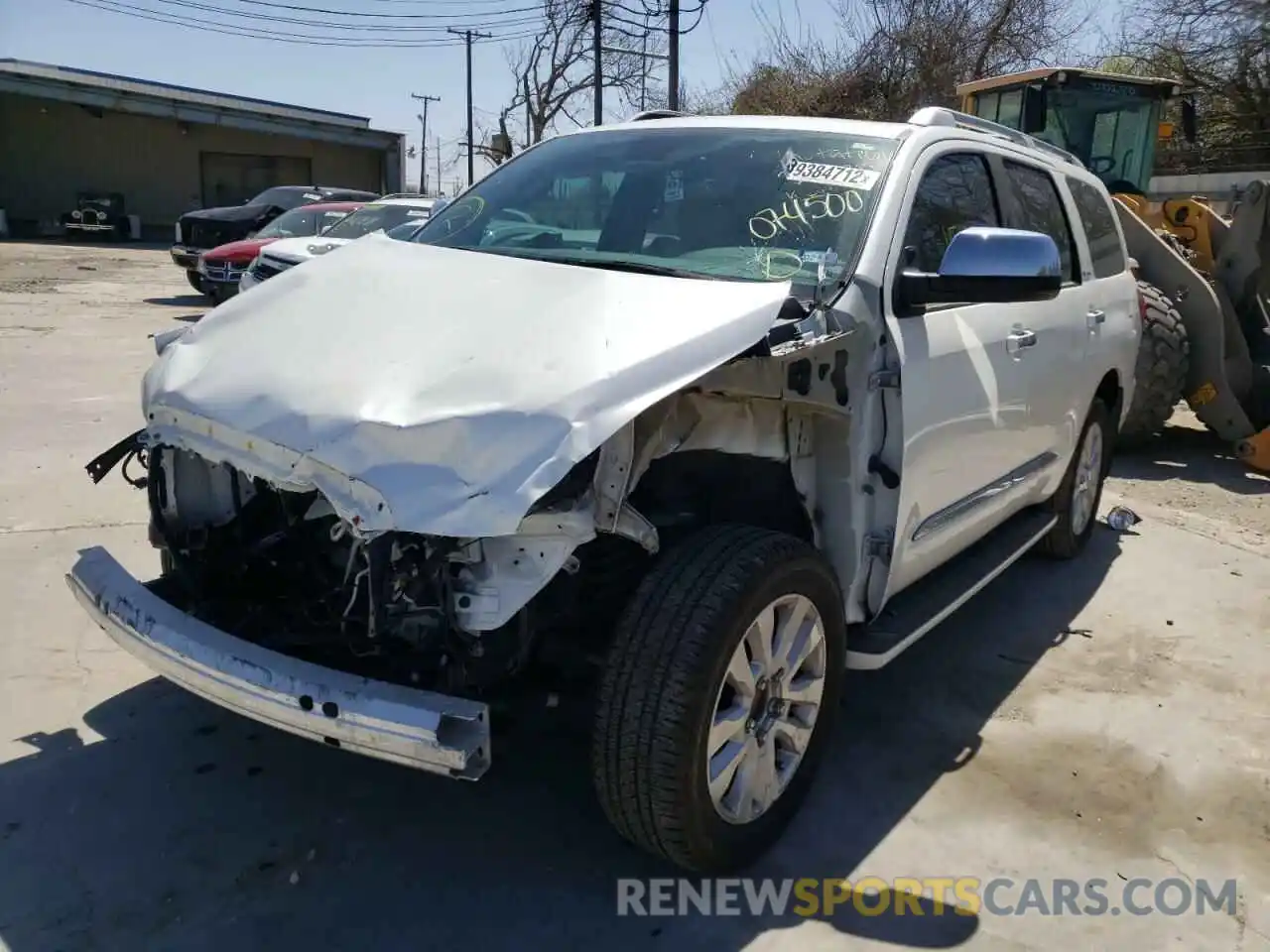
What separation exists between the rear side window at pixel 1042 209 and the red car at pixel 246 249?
33.7 ft

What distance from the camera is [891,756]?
3.42 meters

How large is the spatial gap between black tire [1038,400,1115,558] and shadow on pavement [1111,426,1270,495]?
79.7 inches

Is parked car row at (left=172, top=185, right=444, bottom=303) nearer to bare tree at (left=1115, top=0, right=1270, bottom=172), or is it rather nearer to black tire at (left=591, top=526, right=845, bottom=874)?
black tire at (left=591, top=526, right=845, bottom=874)

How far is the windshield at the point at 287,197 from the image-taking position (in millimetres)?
17484

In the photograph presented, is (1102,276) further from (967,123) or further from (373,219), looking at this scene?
(373,219)

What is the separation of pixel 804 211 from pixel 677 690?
64.2 inches

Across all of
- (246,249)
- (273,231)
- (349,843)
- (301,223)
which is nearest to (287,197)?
(273,231)

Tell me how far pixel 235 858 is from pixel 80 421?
17.2ft

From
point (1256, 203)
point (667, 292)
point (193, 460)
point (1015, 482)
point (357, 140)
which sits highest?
point (357, 140)

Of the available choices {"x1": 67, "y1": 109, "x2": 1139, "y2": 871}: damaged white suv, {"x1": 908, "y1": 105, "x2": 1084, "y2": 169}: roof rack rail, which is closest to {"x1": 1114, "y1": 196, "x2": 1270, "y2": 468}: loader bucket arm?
{"x1": 908, "y1": 105, "x2": 1084, "y2": 169}: roof rack rail

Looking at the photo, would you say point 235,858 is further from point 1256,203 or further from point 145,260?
point 145,260

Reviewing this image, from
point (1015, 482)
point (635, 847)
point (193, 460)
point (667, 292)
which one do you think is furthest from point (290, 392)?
point (1015, 482)

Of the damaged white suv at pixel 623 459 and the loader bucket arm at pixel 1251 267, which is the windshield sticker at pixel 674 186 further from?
the loader bucket arm at pixel 1251 267

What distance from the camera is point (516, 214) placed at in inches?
146
